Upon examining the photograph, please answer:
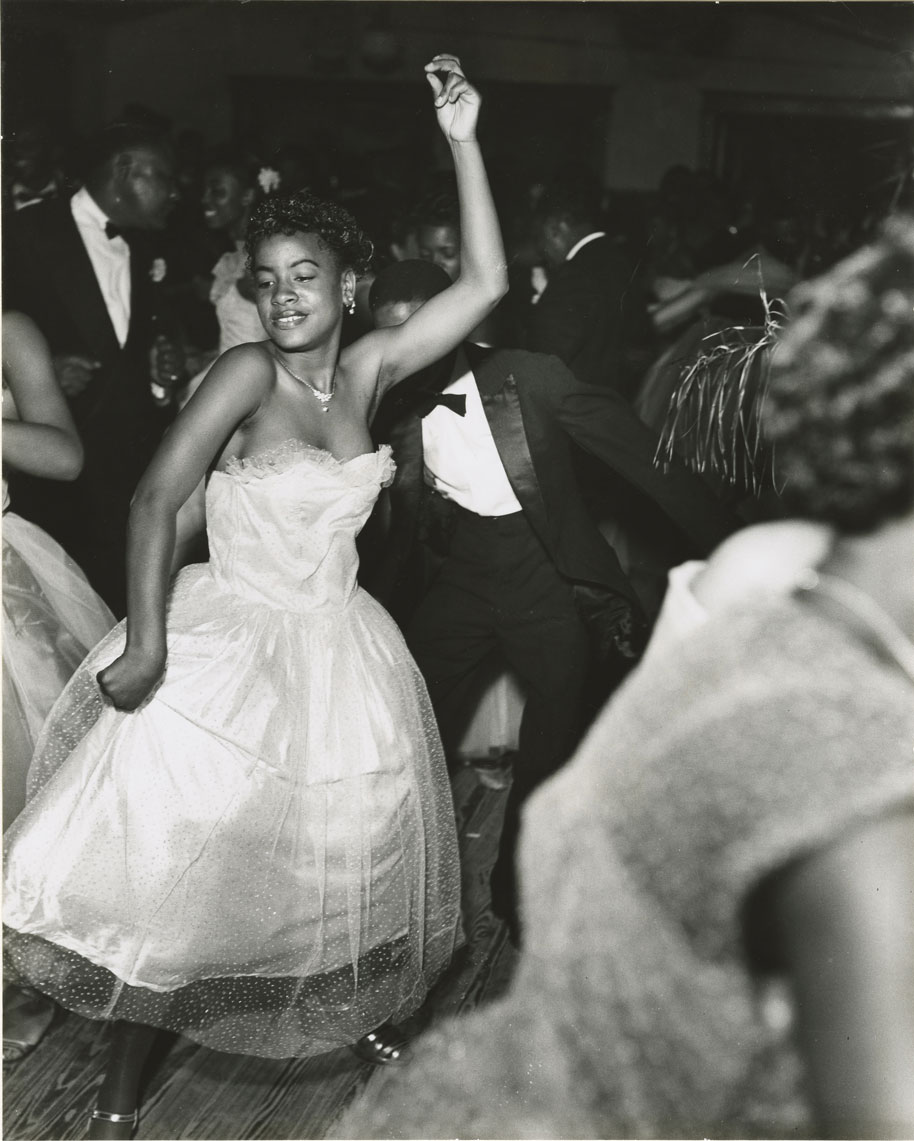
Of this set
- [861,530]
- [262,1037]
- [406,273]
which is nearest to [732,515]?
[861,530]

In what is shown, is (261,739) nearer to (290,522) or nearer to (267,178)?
(290,522)

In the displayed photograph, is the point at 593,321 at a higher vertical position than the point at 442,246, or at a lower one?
lower

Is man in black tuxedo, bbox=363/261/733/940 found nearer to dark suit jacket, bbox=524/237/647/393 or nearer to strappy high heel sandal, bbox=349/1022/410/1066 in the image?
dark suit jacket, bbox=524/237/647/393

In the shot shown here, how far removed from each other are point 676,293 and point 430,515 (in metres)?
0.79

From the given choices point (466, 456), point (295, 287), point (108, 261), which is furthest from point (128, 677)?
point (108, 261)

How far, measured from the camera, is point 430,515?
293 centimetres

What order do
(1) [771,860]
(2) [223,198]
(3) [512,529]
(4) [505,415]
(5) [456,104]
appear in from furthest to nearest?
(2) [223,198] → (3) [512,529] → (4) [505,415] → (5) [456,104] → (1) [771,860]

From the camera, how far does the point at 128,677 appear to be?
7.23 ft

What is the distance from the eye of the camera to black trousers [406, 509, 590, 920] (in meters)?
2.91

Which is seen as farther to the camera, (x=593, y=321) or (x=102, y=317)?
(x=102, y=317)

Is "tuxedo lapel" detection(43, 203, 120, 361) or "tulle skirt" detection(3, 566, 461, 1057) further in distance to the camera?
"tuxedo lapel" detection(43, 203, 120, 361)

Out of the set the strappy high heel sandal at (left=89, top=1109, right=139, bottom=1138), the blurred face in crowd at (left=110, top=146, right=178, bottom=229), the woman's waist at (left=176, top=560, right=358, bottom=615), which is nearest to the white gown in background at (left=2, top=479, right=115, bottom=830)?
the woman's waist at (left=176, top=560, right=358, bottom=615)
